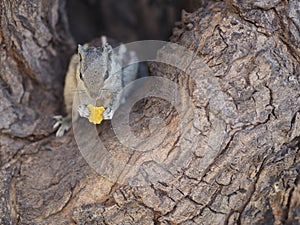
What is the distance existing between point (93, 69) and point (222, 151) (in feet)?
3.06

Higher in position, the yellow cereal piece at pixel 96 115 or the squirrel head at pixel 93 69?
the squirrel head at pixel 93 69

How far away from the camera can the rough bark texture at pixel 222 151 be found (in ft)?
6.97

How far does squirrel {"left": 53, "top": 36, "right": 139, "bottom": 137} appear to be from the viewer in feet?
8.07

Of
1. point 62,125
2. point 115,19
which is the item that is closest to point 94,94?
point 62,125

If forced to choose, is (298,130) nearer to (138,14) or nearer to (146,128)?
(146,128)

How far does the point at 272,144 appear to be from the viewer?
7.02 ft

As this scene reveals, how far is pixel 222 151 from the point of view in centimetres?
213

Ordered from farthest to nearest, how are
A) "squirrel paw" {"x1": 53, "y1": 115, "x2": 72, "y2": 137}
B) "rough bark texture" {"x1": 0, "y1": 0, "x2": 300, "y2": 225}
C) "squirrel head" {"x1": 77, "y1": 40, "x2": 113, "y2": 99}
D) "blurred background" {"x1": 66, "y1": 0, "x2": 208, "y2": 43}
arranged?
"blurred background" {"x1": 66, "y1": 0, "x2": 208, "y2": 43} → "squirrel paw" {"x1": 53, "y1": 115, "x2": 72, "y2": 137} → "squirrel head" {"x1": 77, "y1": 40, "x2": 113, "y2": 99} → "rough bark texture" {"x1": 0, "y1": 0, "x2": 300, "y2": 225}

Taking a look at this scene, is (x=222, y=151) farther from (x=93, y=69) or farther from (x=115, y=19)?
(x=115, y=19)

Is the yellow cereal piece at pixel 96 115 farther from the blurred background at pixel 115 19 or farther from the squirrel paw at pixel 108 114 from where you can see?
the blurred background at pixel 115 19

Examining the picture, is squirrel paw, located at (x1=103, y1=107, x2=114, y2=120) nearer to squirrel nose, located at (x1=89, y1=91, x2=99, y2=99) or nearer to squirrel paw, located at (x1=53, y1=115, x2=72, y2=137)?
squirrel nose, located at (x1=89, y1=91, x2=99, y2=99)

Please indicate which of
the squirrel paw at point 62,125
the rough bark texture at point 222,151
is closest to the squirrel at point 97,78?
the squirrel paw at point 62,125

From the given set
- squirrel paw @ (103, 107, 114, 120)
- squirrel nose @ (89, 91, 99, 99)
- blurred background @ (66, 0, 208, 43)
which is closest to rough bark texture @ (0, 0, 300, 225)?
squirrel paw @ (103, 107, 114, 120)

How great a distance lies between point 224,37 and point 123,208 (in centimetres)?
110
